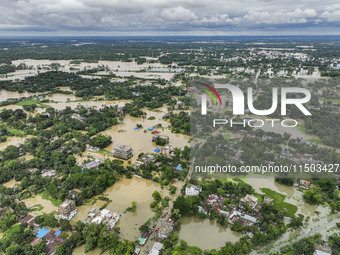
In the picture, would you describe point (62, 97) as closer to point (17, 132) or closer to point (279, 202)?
point (17, 132)

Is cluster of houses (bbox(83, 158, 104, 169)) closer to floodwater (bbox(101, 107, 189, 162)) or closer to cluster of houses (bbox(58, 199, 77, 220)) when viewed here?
floodwater (bbox(101, 107, 189, 162))

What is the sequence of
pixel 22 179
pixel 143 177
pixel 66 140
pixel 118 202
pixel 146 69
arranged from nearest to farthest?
pixel 118 202 < pixel 22 179 < pixel 143 177 < pixel 66 140 < pixel 146 69

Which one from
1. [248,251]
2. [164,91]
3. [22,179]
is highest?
[164,91]

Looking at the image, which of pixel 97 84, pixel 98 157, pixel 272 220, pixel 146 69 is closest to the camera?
pixel 272 220

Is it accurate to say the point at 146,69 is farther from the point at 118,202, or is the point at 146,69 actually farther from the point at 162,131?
the point at 118,202

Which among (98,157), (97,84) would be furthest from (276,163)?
(97,84)
